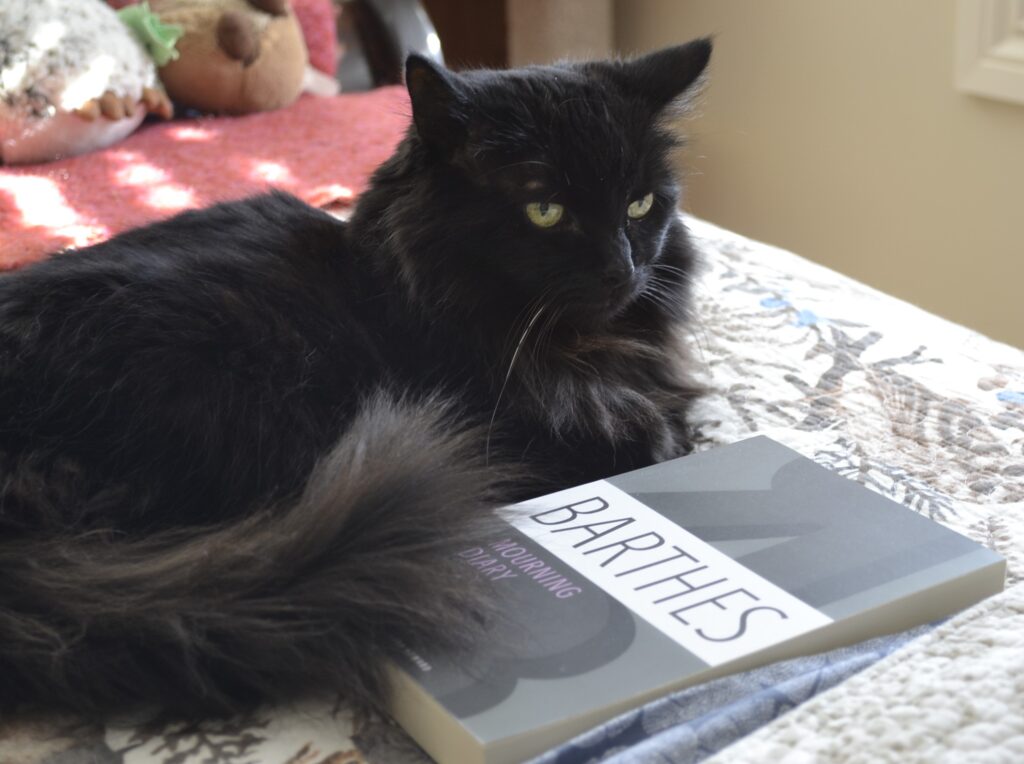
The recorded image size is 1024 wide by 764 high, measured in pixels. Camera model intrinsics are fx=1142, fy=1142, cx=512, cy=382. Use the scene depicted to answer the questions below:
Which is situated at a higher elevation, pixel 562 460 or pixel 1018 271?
pixel 562 460


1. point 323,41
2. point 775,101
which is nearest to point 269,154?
point 323,41

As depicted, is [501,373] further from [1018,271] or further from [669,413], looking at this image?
[1018,271]

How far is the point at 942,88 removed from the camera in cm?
236

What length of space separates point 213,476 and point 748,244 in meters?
1.03

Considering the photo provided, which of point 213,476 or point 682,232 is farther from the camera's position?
point 682,232

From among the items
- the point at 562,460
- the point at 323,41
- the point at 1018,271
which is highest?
the point at 323,41

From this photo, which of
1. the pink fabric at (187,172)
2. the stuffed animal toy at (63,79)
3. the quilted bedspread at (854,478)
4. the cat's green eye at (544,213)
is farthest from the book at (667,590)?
the stuffed animal toy at (63,79)

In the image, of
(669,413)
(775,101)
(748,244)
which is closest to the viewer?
(669,413)

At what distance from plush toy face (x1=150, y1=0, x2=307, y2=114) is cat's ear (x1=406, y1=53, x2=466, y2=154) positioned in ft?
3.82

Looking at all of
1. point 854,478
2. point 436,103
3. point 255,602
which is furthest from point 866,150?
point 255,602

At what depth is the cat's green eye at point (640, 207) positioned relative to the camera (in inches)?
47.3

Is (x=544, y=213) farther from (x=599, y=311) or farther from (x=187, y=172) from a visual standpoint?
(x=187, y=172)

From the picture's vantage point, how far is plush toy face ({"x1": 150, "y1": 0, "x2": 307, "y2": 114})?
2.16 meters

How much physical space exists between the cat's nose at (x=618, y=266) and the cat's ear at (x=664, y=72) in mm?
167
